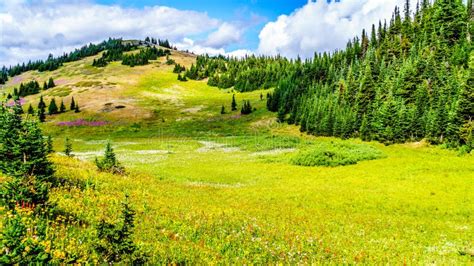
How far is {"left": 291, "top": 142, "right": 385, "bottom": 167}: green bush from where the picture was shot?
159ft

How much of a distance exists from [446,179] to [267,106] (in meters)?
104

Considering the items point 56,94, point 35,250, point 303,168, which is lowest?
point 303,168

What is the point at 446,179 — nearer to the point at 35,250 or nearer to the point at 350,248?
the point at 350,248

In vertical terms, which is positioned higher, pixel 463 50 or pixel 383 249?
pixel 463 50

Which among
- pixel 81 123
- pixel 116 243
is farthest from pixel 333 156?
pixel 81 123

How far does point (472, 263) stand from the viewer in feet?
46.0

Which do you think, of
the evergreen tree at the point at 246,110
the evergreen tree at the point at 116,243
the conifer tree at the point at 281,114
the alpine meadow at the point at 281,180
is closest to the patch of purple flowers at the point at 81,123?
the alpine meadow at the point at 281,180

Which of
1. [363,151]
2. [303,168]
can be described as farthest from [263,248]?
[363,151]

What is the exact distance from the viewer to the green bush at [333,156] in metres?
48.5

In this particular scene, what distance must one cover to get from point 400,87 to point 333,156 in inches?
1916

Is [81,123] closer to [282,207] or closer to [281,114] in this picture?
[281,114]

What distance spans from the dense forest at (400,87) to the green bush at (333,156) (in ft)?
60.4

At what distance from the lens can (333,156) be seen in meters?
49.8

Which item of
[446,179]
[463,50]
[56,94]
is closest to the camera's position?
[446,179]
